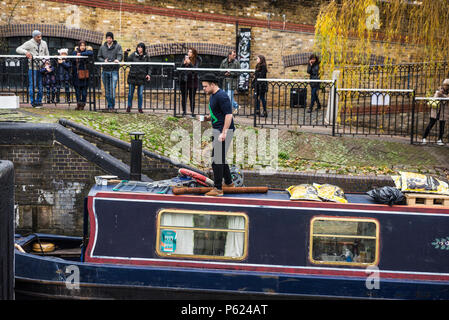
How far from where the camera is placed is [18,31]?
669 inches

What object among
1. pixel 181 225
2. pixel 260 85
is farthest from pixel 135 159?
pixel 260 85

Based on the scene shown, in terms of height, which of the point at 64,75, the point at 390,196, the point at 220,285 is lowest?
the point at 220,285

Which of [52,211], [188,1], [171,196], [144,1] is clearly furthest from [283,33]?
[171,196]

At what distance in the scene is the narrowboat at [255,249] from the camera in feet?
24.0

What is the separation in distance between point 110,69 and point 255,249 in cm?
723

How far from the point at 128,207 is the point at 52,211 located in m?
3.50

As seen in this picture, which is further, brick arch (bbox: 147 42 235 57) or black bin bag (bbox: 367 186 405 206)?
brick arch (bbox: 147 42 235 57)

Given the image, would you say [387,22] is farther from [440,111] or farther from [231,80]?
[231,80]

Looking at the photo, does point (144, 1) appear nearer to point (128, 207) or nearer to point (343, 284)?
point (128, 207)

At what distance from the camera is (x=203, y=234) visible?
24.4 feet

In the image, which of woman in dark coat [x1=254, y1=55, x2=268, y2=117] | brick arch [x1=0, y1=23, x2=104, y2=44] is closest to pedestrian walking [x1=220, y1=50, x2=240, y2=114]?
woman in dark coat [x1=254, y1=55, x2=268, y2=117]

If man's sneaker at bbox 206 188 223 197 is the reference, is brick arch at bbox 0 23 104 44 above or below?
above

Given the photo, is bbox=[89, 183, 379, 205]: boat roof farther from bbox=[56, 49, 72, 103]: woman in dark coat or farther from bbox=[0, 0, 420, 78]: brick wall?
bbox=[0, 0, 420, 78]: brick wall

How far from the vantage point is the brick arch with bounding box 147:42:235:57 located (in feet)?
60.5
